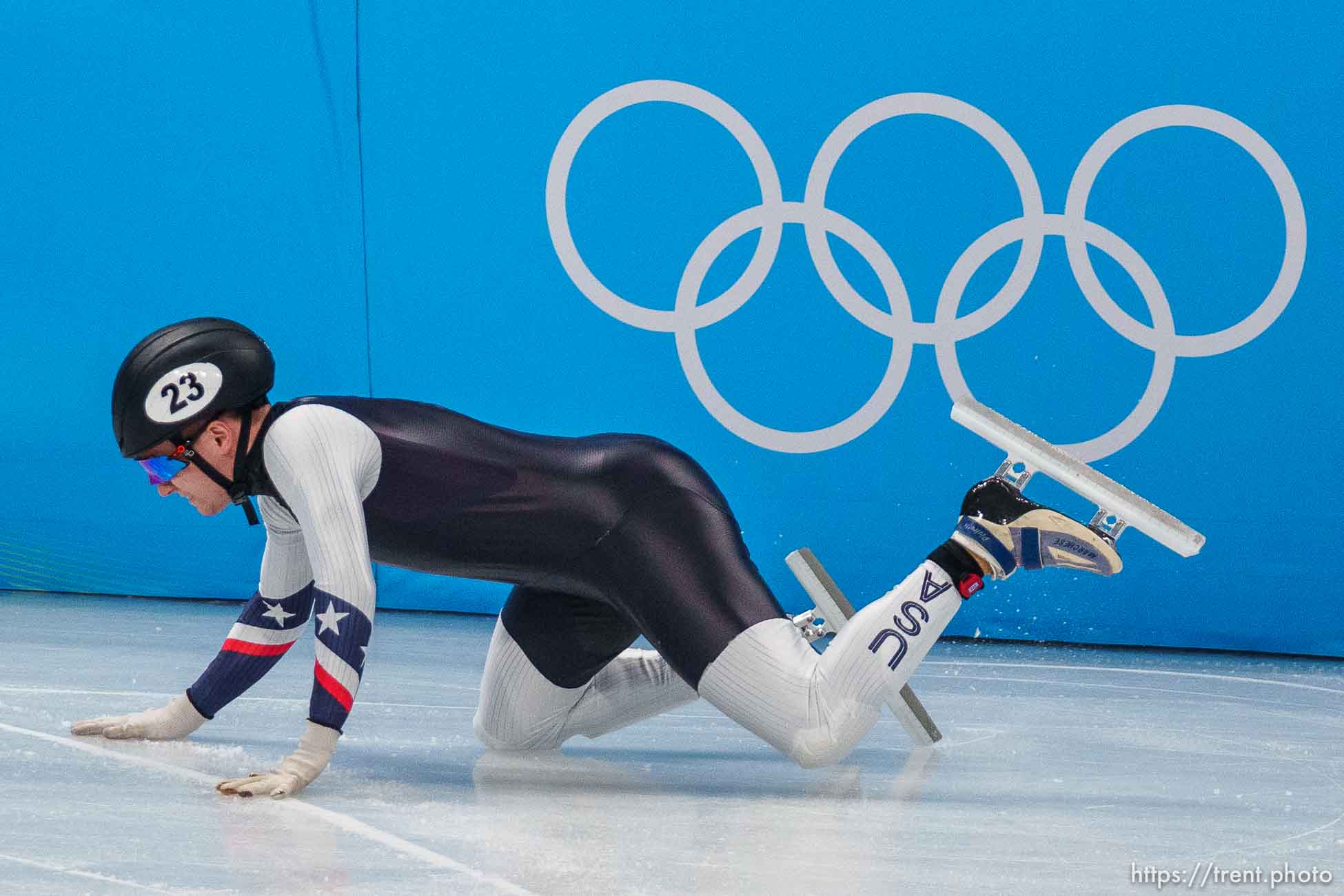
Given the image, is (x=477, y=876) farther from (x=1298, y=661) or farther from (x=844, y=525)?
(x=1298, y=661)

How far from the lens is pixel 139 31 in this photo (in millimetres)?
5781

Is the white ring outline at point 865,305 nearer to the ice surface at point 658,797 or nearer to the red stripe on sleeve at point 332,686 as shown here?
the ice surface at point 658,797

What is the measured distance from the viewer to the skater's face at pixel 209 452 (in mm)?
2941

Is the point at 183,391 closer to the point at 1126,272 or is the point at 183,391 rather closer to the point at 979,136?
the point at 979,136

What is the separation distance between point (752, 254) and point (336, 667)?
3205mm

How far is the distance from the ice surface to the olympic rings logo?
1.28 meters

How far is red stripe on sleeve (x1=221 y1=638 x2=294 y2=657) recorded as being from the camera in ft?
10.6

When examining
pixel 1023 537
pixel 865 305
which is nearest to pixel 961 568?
pixel 1023 537

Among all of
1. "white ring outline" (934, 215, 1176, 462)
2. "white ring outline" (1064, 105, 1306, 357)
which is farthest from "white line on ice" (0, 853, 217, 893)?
"white ring outline" (1064, 105, 1306, 357)

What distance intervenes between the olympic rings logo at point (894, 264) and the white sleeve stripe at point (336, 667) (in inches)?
119

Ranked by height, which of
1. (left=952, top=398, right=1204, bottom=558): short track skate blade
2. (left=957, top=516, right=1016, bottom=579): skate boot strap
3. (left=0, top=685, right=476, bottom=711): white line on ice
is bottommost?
(left=0, top=685, right=476, bottom=711): white line on ice

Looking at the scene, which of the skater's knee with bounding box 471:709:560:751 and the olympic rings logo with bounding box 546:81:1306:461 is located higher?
the olympic rings logo with bounding box 546:81:1306:461

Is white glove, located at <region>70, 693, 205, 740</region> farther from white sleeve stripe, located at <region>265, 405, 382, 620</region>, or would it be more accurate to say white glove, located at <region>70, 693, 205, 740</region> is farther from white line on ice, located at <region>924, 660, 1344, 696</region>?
white line on ice, located at <region>924, 660, 1344, 696</region>

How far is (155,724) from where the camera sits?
3352mm
